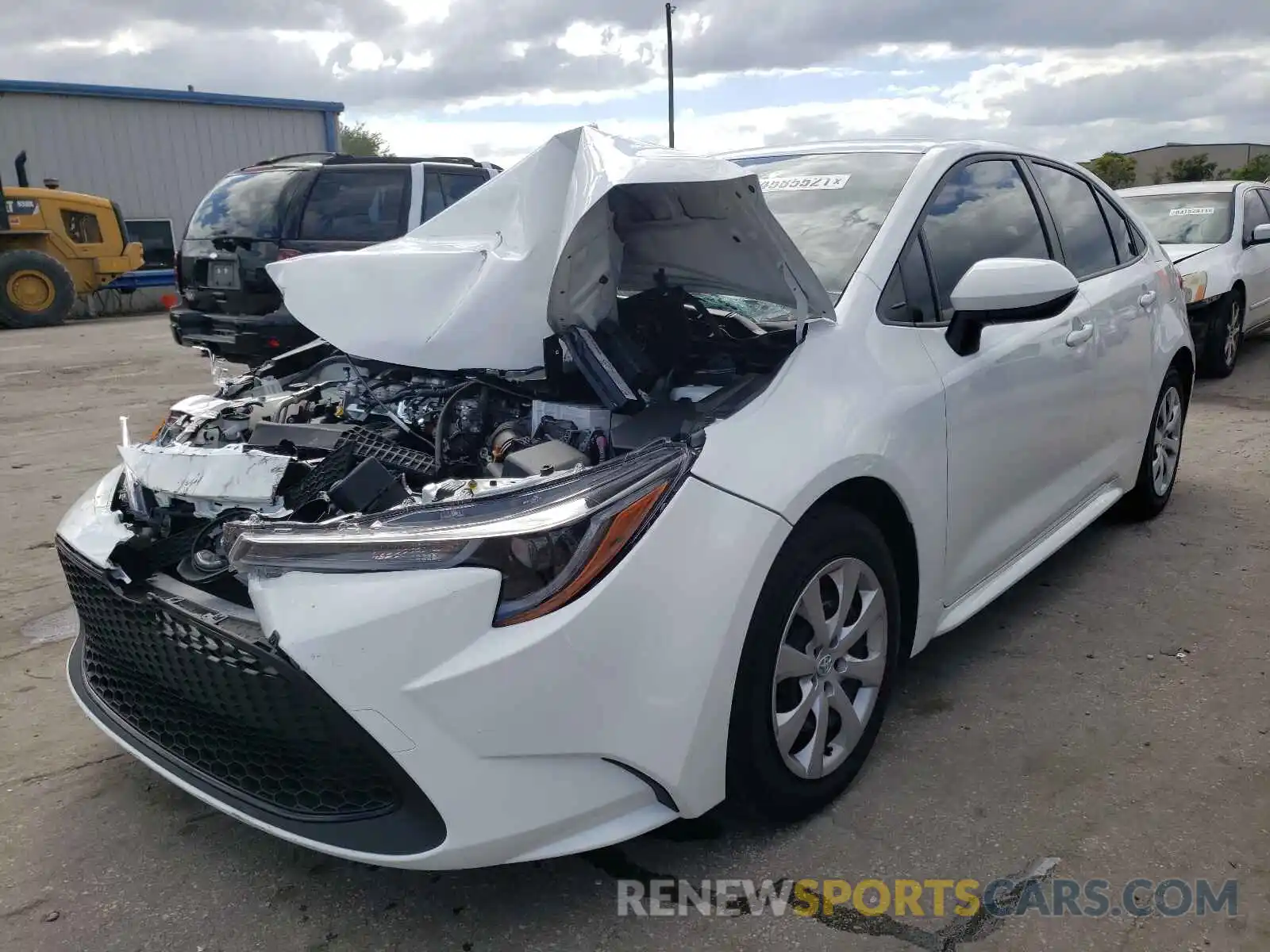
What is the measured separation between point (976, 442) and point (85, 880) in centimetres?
254

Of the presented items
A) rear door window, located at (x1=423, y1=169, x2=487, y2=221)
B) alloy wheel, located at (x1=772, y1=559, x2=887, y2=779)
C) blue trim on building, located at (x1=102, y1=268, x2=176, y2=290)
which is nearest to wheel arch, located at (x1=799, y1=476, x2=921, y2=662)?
alloy wheel, located at (x1=772, y1=559, x2=887, y2=779)

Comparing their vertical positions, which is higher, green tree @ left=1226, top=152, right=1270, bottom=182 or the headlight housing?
green tree @ left=1226, top=152, right=1270, bottom=182

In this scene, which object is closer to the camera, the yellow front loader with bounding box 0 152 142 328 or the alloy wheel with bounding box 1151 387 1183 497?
the alloy wheel with bounding box 1151 387 1183 497

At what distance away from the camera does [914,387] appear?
2.64 m

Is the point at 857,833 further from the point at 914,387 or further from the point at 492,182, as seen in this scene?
the point at 492,182

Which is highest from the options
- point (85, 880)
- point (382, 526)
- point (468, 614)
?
point (382, 526)

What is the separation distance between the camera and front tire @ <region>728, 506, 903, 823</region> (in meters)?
2.18

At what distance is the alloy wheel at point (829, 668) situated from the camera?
91.1 inches

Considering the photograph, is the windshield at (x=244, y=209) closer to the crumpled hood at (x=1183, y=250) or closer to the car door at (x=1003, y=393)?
the car door at (x=1003, y=393)

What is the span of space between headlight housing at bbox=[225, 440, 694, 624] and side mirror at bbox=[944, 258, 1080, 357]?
1.13 metres

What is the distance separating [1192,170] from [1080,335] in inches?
1671

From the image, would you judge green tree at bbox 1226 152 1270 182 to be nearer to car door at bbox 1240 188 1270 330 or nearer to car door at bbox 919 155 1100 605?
car door at bbox 1240 188 1270 330

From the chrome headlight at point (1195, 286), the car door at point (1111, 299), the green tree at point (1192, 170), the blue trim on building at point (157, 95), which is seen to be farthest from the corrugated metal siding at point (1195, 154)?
the car door at point (1111, 299)

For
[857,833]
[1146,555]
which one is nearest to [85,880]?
[857,833]
